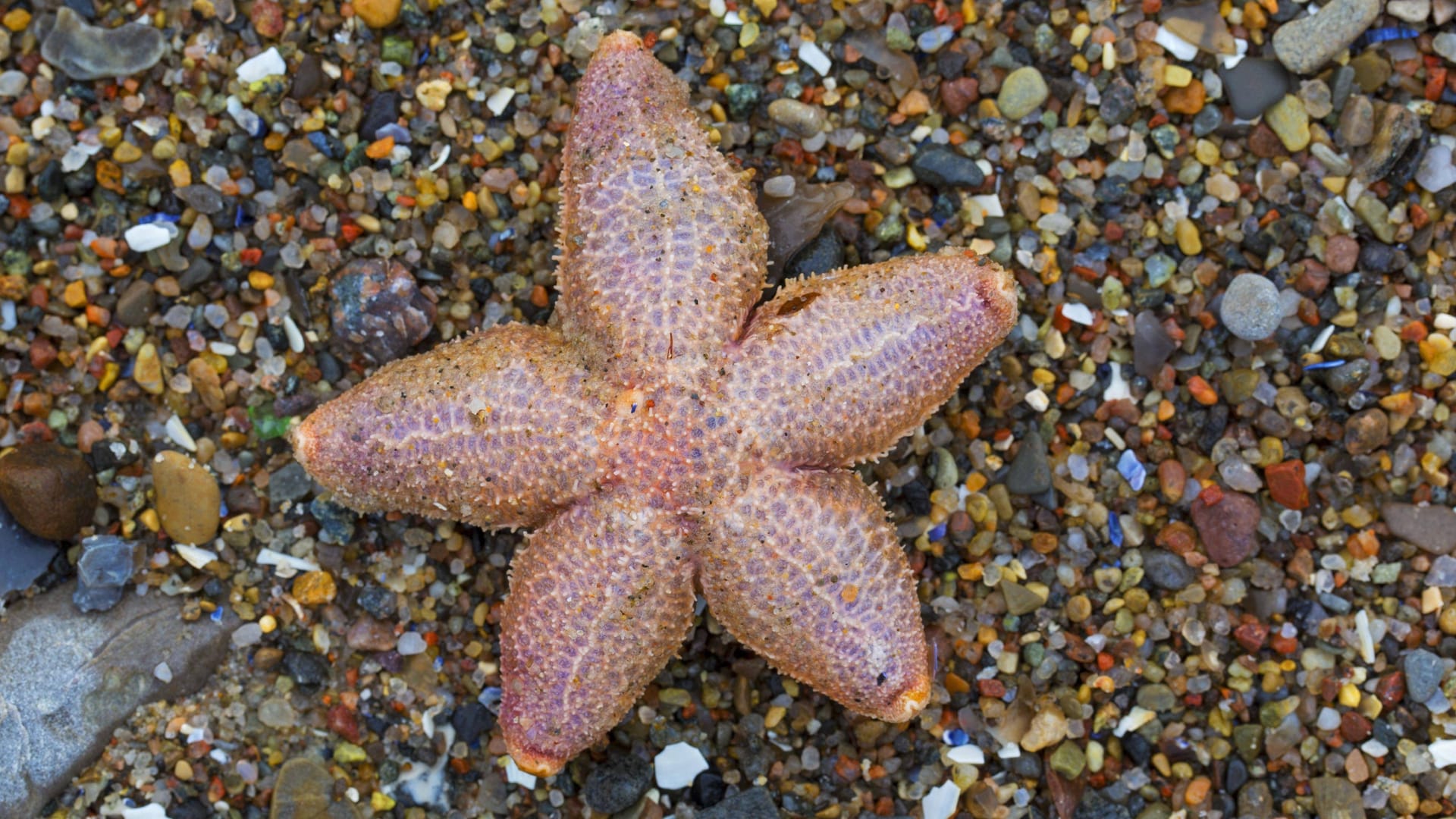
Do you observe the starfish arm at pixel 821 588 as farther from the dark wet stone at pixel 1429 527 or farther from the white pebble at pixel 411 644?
the dark wet stone at pixel 1429 527

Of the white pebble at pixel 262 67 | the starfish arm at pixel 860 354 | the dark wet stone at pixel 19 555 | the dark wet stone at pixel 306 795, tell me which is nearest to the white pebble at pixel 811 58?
the starfish arm at pixel 860 354

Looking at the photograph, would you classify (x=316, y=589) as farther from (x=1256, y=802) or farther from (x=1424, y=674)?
(x=1424, y=674)

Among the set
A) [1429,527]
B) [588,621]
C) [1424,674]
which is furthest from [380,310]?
[1424,674]

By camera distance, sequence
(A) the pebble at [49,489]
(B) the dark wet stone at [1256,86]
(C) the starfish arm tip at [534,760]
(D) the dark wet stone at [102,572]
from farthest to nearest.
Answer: (B) the dark wet stone at [1256,86] → (D) the dark wet stone at [102,572] → (A) the pebble at [49,489] → (C) the starfish arm tip at [534,760]

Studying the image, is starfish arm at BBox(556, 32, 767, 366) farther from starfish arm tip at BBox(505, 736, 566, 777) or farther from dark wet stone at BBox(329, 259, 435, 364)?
starfish arm tip at BBox(505, 736, 566, 777)

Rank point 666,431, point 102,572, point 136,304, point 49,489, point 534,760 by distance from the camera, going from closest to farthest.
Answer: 1. point 666,431
2. point 534,760
3. point 49,489
4. point 102,572
5. point 136,304

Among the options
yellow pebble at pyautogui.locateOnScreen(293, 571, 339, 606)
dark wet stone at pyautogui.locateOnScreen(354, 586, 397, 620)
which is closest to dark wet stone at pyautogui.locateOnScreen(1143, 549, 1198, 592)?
dark wet stone at pyautogui.locateOnScreen(354, 586, 397, 620)

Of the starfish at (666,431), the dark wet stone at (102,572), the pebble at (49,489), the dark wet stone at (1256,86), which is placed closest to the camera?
the starfish at (666,431)
